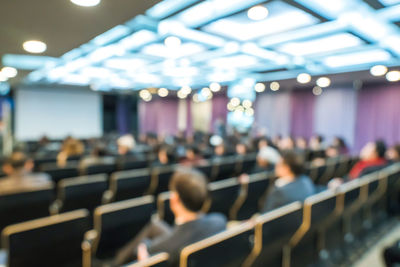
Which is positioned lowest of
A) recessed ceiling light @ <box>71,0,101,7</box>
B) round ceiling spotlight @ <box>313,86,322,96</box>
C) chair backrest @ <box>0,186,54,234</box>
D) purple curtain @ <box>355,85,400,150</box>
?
chair backrest @ <box>0,186,54,234</box>

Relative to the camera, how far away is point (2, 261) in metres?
1.94

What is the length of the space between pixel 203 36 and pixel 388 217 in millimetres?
4299

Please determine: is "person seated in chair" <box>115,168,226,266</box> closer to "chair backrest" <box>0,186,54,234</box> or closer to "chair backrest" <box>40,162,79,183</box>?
"chair backrest" <box>0,186,54,234</box>

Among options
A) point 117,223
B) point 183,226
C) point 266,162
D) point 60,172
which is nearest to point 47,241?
point 117,223

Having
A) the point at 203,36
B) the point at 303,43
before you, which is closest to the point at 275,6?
the point at 203,36

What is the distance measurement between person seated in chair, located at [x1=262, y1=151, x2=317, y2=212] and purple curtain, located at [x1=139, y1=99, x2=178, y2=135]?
12698 mm

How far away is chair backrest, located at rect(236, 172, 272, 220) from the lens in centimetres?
348

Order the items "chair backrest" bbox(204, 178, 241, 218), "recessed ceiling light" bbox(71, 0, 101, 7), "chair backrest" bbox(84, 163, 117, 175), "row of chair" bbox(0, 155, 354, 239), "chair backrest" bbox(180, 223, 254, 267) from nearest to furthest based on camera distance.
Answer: "chair backrest" bbox(180, 223, 254, 267)
"recessed ceiling light" bbox(71, 0, 101, 7)
"row of chair" bbox(0, 155, 354, 239)
"chair backrest" bbox(204, 178, 241, 218)
"chair backrest" bbox(84, 163, 117, 175)

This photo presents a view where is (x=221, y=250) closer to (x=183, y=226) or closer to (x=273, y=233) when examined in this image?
(x=183, y=226)

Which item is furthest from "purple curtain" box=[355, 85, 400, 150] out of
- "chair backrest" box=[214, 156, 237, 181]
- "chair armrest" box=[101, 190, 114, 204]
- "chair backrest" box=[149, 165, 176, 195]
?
"chair armrest" box=[101, 190, 114, 204]

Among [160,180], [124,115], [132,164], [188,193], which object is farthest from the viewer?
[124,115]

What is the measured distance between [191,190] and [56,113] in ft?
44.6

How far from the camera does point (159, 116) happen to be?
1698cm

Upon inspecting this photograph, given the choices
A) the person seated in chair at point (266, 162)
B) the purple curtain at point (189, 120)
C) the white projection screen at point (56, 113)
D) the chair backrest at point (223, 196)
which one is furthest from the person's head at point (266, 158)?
the white projection screen at point (56, 113)
